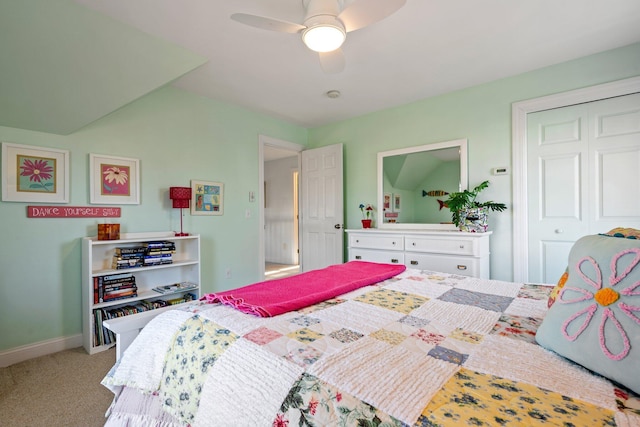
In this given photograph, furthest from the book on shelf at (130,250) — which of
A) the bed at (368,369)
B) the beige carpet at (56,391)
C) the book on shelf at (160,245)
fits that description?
the bed at (368,369)

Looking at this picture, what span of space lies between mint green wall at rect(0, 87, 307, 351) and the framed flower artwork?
51 millimetres

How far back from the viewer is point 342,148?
4.00 metres

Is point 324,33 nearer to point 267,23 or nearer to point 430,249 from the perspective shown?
point 267,23

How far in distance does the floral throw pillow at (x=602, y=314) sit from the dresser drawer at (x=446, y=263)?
1958 mm

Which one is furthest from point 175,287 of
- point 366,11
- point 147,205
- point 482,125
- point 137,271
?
point 482,125

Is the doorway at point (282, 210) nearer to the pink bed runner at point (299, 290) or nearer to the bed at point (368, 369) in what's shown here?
the pink bed runner at point (299, 290)

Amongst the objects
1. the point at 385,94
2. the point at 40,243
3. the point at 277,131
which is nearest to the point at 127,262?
the point at 40,243

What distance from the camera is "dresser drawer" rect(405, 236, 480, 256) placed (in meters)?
2.76

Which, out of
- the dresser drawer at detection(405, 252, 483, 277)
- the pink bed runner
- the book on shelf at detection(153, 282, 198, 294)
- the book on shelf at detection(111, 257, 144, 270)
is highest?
the pink bed runner

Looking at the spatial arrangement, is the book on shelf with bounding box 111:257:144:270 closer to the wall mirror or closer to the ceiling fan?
the ceiling fan

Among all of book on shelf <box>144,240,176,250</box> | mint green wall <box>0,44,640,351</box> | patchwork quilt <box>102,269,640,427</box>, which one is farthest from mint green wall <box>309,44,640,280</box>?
book on shelf <box>144,240,176,250</box>

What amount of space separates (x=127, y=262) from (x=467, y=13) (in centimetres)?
318

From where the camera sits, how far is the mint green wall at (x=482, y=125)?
2537mm

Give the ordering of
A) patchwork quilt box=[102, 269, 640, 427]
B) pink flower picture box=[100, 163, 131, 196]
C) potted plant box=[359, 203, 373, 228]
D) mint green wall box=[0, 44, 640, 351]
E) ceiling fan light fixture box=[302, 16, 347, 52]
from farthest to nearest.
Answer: potted plant box=[359, 203, 373, 228], pink flower picture box=[100, 163, 131, 196], mint green wall box=[0, 44, 640, 351], ceiling fan light fixture box=[302, 16, 347, 52], patchwork quilt box=[102, 269, 640, 427]
